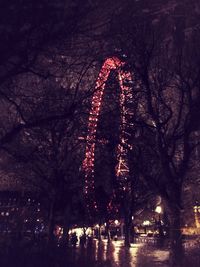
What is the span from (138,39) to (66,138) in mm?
13207

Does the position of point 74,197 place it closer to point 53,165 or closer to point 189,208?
point 53,165

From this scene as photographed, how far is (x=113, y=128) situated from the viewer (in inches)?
911

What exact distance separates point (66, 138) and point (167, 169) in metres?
13.6

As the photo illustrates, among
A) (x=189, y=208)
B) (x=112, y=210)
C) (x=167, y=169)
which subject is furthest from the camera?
(x=189, y=208)

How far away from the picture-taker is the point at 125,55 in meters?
16.9

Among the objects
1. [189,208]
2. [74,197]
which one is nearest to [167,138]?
[74,197]

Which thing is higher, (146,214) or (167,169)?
(146,214)

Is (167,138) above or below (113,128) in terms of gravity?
below

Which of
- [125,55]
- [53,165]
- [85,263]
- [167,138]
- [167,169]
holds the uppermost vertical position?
[125,55]

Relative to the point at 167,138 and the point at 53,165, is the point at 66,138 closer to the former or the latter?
the point at 53,165

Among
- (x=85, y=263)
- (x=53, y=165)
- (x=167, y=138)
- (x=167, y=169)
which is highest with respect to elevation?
(x=53, y=165)

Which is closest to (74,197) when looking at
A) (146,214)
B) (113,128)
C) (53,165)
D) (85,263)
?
(53,165)

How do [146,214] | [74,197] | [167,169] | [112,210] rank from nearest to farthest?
1. [167,169]
2. [112,210]
3. [74,197]
4. [146,214]

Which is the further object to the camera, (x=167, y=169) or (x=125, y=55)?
(x=125, y=55)
